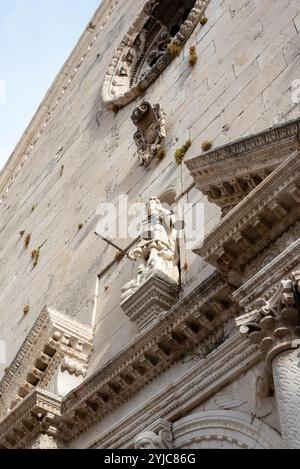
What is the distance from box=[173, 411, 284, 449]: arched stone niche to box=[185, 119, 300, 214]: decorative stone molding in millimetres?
2147

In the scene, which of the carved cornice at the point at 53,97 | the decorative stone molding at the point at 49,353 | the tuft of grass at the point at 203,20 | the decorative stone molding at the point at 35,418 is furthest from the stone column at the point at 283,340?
the carved cornice at the point at 53,97

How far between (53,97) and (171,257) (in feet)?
45.3

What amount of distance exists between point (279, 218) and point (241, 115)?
11.9 ft

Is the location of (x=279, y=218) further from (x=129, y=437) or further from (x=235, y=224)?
(x=129, y=437)

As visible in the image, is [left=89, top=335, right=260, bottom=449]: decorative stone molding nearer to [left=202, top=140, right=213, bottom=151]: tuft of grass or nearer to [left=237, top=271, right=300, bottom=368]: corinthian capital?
[left=237, top=271, right=300, bottom=368]: corinthian capital

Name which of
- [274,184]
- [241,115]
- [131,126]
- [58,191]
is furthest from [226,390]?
[58,191]

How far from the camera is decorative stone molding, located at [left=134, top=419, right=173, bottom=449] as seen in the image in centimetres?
771

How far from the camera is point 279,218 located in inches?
289

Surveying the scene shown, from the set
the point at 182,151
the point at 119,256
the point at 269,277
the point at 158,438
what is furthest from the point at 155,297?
the point at 182,151

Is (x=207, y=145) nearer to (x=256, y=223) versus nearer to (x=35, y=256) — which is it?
(x=256, y=223)

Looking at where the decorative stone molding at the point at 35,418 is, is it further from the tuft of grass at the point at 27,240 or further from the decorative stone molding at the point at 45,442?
the tuft of grass at the point at 27,240

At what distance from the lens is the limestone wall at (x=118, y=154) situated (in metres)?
10.6

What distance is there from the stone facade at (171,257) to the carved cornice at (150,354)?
18 mm

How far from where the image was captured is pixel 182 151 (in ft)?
38.4
